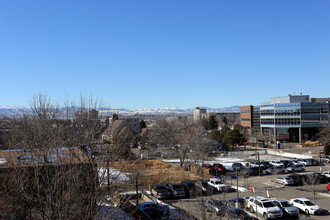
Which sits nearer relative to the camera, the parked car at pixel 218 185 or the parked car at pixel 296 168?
the parked car at pixel 218 185

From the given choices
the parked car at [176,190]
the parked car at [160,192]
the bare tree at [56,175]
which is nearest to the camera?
the bare tree at [56,175]

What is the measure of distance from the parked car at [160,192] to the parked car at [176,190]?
58 centimetres

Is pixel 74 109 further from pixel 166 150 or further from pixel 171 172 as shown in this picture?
pixel 166 150

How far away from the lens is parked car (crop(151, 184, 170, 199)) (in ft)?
78.4

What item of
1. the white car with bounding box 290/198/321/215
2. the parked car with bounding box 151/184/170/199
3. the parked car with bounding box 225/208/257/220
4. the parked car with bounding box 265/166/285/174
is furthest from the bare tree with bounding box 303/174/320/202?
the parked car with bounding box 151/184/170/199

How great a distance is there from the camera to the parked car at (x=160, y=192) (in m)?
23.9

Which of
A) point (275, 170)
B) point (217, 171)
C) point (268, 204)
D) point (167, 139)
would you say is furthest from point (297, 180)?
point (167, 139)

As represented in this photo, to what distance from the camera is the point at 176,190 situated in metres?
24.6

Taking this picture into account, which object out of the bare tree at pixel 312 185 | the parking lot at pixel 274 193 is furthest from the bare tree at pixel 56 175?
the bare tree at pixel 312 185

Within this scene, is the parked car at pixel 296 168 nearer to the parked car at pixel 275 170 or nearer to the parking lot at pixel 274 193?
the parked car at pixel 275 170

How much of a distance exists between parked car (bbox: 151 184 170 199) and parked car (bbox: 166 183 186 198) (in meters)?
0.58

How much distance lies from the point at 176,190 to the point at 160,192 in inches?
58.7

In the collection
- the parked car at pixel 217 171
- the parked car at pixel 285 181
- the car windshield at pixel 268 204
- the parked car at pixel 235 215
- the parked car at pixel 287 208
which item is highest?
the parked car at pixel 235 215

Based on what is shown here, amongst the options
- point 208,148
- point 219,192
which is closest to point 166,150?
point 208,148
